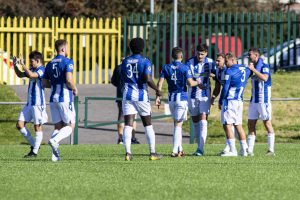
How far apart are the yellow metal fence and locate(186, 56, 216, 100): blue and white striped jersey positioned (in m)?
15.2

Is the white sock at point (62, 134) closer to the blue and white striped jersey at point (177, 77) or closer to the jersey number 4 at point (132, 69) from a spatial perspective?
the jersey number 4 at point (132, 69)

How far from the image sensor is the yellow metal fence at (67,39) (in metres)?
35.9

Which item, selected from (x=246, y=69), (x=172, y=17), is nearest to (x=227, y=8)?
(x=172, y=17)

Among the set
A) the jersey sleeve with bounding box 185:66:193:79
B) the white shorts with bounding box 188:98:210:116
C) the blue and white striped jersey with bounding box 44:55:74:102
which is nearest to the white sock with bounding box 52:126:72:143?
the blue and white striped jersey with bounding box 44:55:74:102

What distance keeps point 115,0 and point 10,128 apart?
22995 millimetres

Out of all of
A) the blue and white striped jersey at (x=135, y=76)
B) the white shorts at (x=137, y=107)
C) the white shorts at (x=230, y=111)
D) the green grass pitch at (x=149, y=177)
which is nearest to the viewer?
the green grass pitch at (x=149, y=177)

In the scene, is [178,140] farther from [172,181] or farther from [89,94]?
[89,94]

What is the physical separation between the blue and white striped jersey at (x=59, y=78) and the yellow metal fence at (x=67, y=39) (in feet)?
55.0

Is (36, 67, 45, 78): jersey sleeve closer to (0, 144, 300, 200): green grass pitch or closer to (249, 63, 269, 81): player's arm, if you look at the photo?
(0, 144, 300, 200): green grass pitch

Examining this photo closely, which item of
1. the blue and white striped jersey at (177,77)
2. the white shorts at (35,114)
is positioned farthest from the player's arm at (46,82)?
the blue and white striped jersey at (177,77)

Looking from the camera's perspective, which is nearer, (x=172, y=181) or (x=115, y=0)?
(x=172, y=181)

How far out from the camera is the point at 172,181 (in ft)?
48.5

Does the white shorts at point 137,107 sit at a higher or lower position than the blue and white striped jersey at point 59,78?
lower

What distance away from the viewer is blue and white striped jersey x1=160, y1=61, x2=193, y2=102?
20078 millimetres
